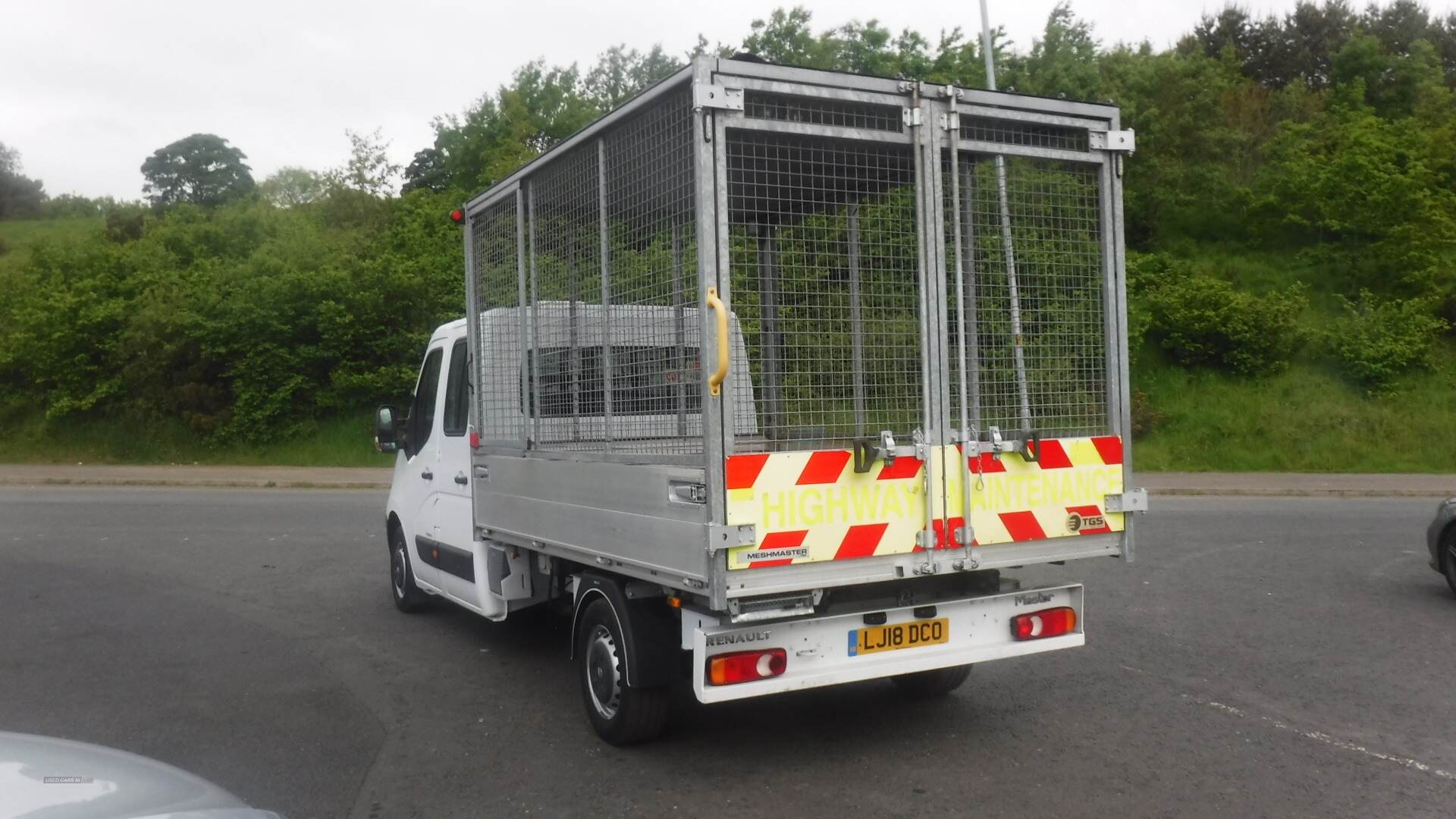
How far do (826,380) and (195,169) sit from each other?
71312mm

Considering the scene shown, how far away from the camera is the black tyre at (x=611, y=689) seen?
553 cm

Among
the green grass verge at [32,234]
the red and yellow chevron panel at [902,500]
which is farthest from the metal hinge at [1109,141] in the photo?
the green grass verge at [32,234]

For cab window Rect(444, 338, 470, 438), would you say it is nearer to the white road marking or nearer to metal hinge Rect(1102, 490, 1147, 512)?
metal hinge Rect(1102, 490, 1147, 512)

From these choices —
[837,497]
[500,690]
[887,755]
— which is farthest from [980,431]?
[500,690]

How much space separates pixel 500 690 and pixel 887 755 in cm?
254

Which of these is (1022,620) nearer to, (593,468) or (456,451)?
→ (593,468)

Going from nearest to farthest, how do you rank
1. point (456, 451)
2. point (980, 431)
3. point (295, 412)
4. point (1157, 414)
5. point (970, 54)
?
point (980, 431)
point (456, 451)
point (1157, 414)
point (295, 412)
point (970, 54)

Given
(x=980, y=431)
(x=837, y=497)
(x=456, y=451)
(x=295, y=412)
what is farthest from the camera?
(x=295, y=412)

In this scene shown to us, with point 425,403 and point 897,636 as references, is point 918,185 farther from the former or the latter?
point 425,403

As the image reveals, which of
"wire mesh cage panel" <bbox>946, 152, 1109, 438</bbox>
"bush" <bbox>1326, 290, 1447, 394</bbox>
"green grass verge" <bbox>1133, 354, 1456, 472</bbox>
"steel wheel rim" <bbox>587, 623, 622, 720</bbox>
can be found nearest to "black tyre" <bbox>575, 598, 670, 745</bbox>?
"steel wheel rim" <bbox>587, 623, 622, 720</bbox>

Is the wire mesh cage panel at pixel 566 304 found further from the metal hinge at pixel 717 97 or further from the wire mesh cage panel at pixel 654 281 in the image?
the metal hinge at pixel 717 97

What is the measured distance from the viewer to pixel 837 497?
4945 mm

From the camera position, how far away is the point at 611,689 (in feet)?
18.6

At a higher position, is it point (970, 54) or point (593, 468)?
point (970, 54)
